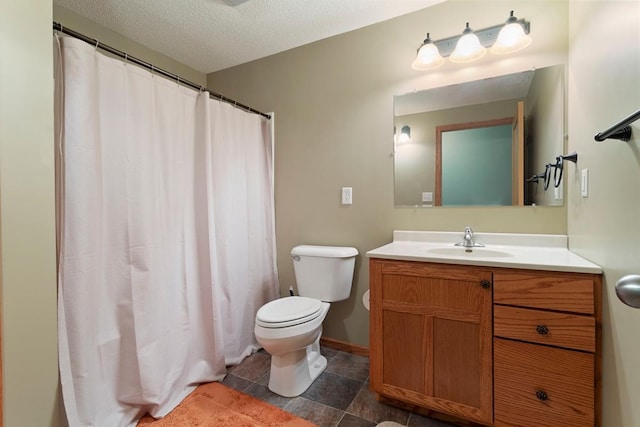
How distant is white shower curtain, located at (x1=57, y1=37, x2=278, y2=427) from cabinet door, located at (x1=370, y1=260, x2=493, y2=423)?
1.02 m

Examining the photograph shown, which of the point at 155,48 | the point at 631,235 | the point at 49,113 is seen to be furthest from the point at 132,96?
the point at 631,235

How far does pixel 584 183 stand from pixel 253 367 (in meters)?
2.09

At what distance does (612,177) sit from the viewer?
38.6 inches

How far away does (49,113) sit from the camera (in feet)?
3.70

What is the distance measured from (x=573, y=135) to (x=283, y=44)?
193 cm

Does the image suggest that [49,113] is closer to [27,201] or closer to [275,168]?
[27,201]

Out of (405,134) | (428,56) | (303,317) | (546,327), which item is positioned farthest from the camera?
(405,134)

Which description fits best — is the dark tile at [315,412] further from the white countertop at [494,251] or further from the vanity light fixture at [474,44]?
the vanity light fixture at [474,44]

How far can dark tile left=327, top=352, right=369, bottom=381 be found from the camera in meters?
1.81

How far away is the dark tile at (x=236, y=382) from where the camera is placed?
5.60 ft

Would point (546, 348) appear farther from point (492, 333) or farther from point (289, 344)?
point (289, 344)

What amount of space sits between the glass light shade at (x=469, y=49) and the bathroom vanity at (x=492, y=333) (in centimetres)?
107

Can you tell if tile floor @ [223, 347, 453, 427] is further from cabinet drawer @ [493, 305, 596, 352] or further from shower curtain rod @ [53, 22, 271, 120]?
shower curtain rod @ [53, 22, 271, 120]

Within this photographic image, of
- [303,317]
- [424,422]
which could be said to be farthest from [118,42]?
[424,422]
